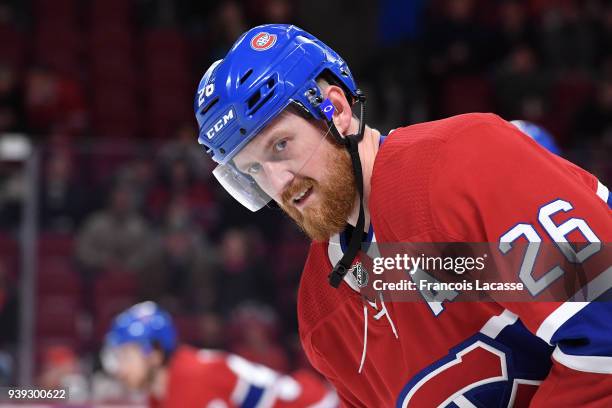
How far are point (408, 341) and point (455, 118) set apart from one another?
36 cm

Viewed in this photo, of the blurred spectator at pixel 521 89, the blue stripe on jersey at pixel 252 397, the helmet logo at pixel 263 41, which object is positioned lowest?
the blue stripe on jersey at pixel 252 397

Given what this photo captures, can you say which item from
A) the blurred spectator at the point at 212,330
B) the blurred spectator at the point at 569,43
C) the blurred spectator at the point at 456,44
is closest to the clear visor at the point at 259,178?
the blurred spectator at the point at 212,330

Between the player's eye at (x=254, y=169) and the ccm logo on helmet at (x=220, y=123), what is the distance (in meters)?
0.09

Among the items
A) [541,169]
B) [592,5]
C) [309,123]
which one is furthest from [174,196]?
[592,5]

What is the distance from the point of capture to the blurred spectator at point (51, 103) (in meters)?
6.91

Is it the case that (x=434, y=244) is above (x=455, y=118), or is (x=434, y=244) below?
→ below

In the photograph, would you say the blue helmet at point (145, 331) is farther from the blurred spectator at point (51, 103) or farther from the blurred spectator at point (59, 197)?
the blurred spectator at point (51, 103)

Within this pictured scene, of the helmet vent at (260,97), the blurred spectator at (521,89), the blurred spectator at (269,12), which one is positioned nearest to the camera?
the helmet vent at (260,97)

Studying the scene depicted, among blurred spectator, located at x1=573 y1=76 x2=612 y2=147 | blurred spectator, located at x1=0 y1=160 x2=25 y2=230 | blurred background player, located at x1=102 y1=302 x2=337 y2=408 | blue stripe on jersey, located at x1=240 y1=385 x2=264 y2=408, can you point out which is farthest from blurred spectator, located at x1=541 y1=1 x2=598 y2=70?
blue stripe on jersey, located at x1=240 y1=385 x2=264 y2=408

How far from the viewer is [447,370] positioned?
5.24 feet

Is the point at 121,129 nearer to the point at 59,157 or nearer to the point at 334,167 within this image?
the point at 59,157

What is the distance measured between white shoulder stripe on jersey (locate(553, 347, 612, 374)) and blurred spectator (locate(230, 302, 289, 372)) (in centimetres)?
364

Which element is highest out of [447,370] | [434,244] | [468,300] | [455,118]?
[455,118]

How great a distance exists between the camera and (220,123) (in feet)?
5.51
